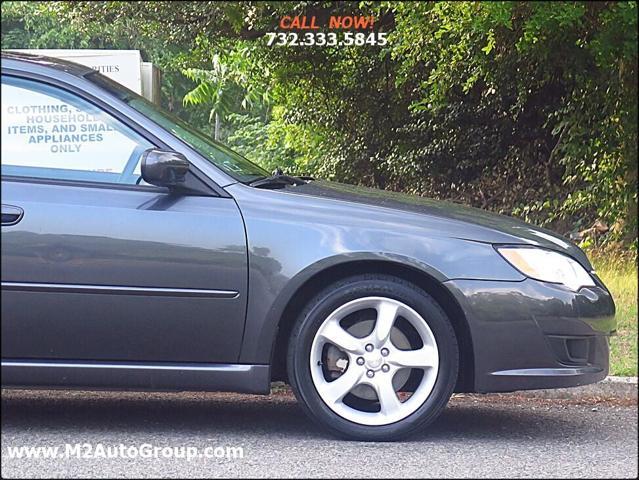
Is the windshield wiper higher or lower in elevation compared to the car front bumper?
higher

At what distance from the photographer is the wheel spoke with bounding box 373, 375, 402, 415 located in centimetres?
427

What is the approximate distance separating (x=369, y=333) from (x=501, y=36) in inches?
173

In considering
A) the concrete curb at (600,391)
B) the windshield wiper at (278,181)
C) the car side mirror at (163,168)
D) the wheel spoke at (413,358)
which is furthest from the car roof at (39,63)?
the concrete curb at (600,391)

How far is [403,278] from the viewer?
14.3 feet

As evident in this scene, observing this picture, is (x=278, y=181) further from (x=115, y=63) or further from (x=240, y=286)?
(x=115, y=63)

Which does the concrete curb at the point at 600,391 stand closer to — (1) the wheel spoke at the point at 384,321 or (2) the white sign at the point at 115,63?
(1) the wheel spoke at the point at 384,321

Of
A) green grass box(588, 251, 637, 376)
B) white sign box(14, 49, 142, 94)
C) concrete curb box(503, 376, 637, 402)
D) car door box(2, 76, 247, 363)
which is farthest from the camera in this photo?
white sign box(14, 49, 142, 94)

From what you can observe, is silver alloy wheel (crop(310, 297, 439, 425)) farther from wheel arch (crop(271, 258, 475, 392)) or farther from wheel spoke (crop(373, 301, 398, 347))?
wheel arch (crop(271, 258, 475, 392))

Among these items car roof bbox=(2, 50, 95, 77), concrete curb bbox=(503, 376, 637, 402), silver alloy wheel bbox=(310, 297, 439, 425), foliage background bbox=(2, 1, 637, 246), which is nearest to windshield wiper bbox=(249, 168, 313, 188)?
silver alloy wheel bbox=(310, 297, 439, 425)

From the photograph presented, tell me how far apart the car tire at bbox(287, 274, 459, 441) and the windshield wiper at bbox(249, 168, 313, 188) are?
1.96 ft

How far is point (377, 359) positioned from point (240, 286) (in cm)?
67

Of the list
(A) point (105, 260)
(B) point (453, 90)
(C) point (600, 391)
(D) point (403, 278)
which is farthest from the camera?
(B) point (453, 90)

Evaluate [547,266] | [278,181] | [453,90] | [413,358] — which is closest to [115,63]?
[278,181]

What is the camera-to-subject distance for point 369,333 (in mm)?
4320
